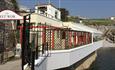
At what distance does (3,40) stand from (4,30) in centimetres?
91

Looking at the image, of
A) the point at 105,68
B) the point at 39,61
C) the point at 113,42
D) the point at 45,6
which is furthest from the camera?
the point at 113,42

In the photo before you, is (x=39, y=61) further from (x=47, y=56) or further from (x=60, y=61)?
(x=60, y=61)

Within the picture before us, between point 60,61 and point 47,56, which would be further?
point 60,61

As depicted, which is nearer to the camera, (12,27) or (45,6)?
(12,27)

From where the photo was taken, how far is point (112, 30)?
306 ft

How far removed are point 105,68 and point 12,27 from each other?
20463mm

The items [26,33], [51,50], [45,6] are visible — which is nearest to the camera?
[26,33]

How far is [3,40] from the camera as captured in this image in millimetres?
16531

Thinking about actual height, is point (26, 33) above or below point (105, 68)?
above

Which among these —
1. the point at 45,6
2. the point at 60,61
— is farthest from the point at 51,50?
the point at 45,6

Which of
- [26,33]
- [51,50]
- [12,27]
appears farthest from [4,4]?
[26,33]

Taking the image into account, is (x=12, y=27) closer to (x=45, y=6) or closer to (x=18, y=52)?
(x=18, y=52)

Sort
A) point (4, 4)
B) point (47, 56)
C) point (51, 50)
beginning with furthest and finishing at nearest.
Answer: point (4, 4) → point (51, 50) → point (47, 56)

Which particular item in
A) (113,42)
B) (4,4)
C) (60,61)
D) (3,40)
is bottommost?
(113,42)
